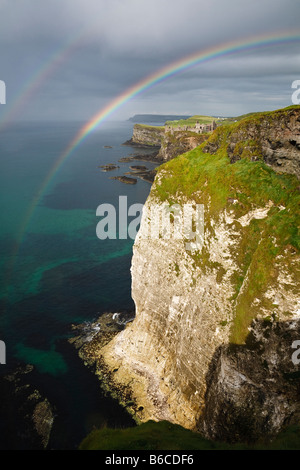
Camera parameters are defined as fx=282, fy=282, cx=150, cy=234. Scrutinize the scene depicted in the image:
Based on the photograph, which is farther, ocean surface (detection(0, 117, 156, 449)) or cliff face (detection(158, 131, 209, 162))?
cliff face (detection(158, 131, 209, 162))

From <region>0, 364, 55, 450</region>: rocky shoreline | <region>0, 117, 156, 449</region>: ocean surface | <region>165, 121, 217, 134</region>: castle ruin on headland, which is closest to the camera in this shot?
<region>0, 364, 55, 450</region>: rocky shoreline

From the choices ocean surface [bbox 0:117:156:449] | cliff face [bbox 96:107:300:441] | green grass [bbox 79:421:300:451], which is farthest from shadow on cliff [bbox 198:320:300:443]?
ocean surface [bbox 0:117:156:449]

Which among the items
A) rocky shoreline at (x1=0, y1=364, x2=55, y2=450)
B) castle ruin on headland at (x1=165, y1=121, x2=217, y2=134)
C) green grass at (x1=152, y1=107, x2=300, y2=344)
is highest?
castle ruin on headland at (x1=165, y1=121, x2=217, y2=134)

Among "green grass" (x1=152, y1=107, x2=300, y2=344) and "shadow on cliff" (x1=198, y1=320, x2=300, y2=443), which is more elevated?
"green grass" (x1=152, y1=107, x2=300, y2=344)

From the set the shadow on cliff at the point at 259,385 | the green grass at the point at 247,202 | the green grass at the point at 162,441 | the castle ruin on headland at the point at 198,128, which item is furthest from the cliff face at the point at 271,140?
the castle ruin on headland at the point at 198,128

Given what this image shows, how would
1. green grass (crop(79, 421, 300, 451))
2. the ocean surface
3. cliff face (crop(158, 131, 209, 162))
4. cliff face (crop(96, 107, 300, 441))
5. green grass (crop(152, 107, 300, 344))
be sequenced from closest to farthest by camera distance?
1. green grass (crop(79, 421, 300, 451))
2. cliff face (crop(96, 107, 300, 441))
3. green grass (crop(152, 107, 300, 344))
4. the ocean surface
5. cliff face (crop(158, 131, 209, 162))

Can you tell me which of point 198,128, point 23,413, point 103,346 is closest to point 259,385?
point 103,346

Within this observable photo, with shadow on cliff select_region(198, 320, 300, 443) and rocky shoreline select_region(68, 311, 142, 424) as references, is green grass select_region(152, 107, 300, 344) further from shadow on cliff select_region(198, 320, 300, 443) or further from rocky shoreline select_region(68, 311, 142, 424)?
rocky shoreline select_region(68, 311, 142, 424)
